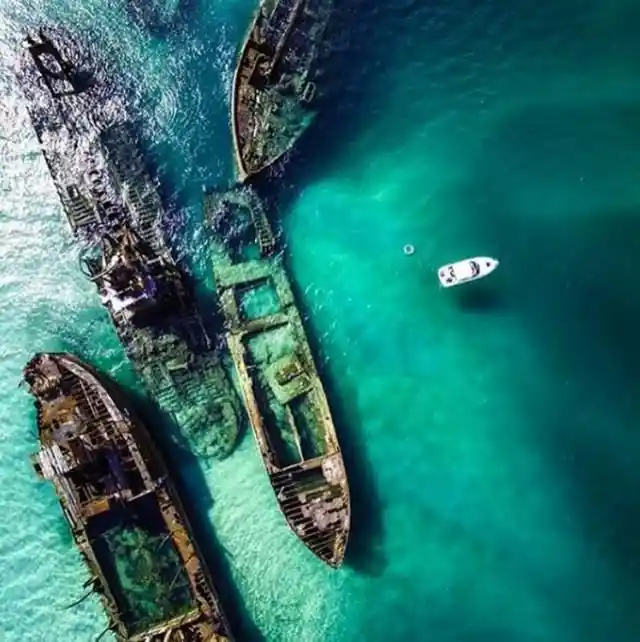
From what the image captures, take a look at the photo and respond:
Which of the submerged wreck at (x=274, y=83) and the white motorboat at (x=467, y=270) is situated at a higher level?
the submerged wreck at (x=274, y=83)

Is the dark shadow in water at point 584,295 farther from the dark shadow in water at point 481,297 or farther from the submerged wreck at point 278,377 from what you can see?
the submerged wreck at point 278,377

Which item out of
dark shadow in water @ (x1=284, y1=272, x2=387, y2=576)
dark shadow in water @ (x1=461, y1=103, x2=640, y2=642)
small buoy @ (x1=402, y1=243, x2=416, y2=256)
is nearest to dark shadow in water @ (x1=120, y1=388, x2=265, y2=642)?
dark shadow in water @ (x1=284, y1=272, x2=387, y2=576)

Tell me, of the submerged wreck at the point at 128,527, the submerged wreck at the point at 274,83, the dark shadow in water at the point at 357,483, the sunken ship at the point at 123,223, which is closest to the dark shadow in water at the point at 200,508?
the sunken ship at the point at 123,223

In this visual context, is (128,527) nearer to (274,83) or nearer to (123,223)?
(123,223)

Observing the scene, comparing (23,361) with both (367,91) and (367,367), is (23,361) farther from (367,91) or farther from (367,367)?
(367,91)

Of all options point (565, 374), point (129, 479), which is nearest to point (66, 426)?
point (129, 479)

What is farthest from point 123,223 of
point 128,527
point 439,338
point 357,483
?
point 357,483

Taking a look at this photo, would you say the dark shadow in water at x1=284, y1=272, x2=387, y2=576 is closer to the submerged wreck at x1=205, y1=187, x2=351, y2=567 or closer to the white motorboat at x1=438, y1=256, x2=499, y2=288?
the submerged wreck at x1=205, y1=187, x2=351, y2=567
